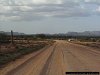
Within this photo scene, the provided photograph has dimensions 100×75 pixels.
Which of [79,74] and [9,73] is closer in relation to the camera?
[79,74]

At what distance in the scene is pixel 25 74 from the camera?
52.0ft

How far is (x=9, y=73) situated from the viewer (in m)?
16.5

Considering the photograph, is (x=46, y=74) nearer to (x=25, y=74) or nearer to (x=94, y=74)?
(x=25, y=74)

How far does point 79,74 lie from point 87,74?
0.39m

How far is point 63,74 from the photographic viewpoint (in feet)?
51.2

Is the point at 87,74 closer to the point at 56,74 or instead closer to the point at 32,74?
the point at 56,74

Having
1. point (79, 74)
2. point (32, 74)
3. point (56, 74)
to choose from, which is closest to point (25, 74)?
point (32, 74)

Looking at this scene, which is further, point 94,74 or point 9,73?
point 9,73

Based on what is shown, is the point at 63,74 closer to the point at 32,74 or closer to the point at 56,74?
the point at 56,74

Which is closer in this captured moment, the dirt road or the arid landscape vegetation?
the dirt road

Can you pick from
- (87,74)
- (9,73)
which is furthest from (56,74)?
(9,73)

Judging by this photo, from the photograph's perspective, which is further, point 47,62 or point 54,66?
point 47,62

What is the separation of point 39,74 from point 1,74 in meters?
2.03

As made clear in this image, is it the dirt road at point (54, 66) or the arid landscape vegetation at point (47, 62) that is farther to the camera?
the arid landscape vegetation at point (47, 62)
